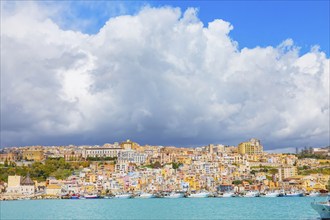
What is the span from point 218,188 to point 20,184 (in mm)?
39013

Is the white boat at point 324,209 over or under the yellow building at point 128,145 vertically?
under

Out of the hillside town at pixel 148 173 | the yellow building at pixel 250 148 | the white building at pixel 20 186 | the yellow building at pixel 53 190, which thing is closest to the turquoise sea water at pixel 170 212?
Answer: the hillside town at pixel 148 173

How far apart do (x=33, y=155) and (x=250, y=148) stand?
2546 inches

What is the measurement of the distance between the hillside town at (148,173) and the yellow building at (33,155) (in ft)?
0.34

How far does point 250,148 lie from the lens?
170000 millimetres

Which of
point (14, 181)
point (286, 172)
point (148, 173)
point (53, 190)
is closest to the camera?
point (53, 190)

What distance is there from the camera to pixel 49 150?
16300cm

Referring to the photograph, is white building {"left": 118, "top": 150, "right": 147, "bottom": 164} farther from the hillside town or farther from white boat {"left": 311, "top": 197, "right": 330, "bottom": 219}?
white boat {"left": 311, "top": 197, "right": 330, "bottom": 219}

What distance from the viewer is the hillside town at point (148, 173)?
351 ft

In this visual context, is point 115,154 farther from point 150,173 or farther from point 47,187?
point 47,187

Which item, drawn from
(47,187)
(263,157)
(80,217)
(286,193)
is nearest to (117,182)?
(47,187)

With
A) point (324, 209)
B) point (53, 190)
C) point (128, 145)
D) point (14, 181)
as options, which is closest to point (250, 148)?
point (128, 145)

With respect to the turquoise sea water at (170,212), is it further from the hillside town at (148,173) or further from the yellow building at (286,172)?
the yellow building at (286,172)

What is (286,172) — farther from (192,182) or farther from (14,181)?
(14,181)
